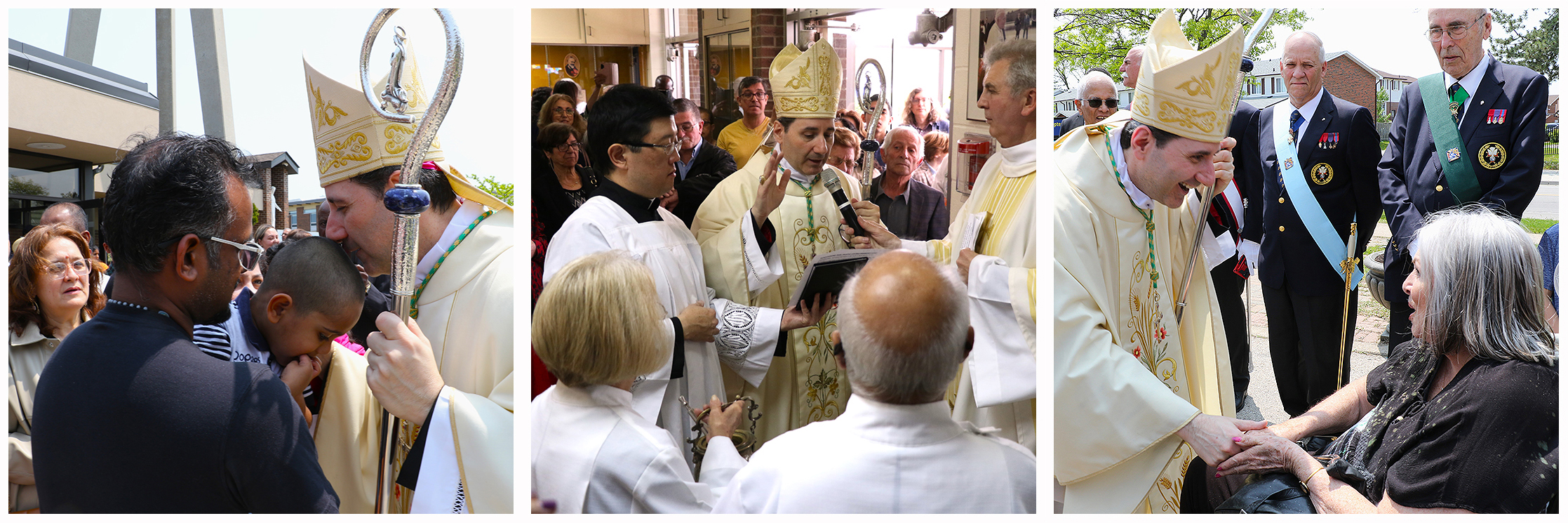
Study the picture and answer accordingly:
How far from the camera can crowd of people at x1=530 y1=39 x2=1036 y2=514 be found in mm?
1620

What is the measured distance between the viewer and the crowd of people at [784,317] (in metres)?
1.62

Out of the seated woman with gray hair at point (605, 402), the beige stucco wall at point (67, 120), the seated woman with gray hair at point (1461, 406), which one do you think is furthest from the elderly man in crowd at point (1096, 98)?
the beige stucco wall at point (67, 120)

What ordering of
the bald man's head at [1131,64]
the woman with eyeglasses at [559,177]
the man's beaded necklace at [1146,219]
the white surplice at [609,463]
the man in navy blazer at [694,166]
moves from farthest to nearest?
the bald man's head at [1131,64] < the man in navy blazer at [694,166] < the woman with eyeglasses at [559,177] < the man's beaded necklace at [1146,219] < the white surplice at [609,463]

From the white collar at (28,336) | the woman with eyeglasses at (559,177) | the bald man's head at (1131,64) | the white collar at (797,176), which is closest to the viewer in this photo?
the white collar at (28,336)

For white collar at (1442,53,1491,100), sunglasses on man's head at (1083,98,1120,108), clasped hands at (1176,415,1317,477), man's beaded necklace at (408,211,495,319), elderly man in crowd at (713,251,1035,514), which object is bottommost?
clasped hands at (1176,415,1317,477)

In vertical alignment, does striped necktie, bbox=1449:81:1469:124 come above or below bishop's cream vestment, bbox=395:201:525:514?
above

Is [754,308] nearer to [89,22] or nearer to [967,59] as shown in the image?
[967,59]

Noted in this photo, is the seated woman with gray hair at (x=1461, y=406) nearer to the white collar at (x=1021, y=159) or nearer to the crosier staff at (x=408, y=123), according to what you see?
the white collar at (x=1021, y=159)

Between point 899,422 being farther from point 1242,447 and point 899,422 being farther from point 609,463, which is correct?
point 1242,447

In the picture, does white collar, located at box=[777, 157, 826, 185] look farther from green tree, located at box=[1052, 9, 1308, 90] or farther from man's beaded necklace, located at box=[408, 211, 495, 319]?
man's beaded necklace, located at box=[408, 211, 495, 319]

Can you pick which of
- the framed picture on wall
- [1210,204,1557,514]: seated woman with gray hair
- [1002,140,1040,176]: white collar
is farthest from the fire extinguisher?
[1210,204,1557,514]: seated woman with gray hair

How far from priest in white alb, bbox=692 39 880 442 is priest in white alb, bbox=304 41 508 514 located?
0.76 metres

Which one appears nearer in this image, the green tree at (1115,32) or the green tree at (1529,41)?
the green tree at (1529,41)

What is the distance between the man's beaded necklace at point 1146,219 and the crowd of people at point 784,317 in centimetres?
20
